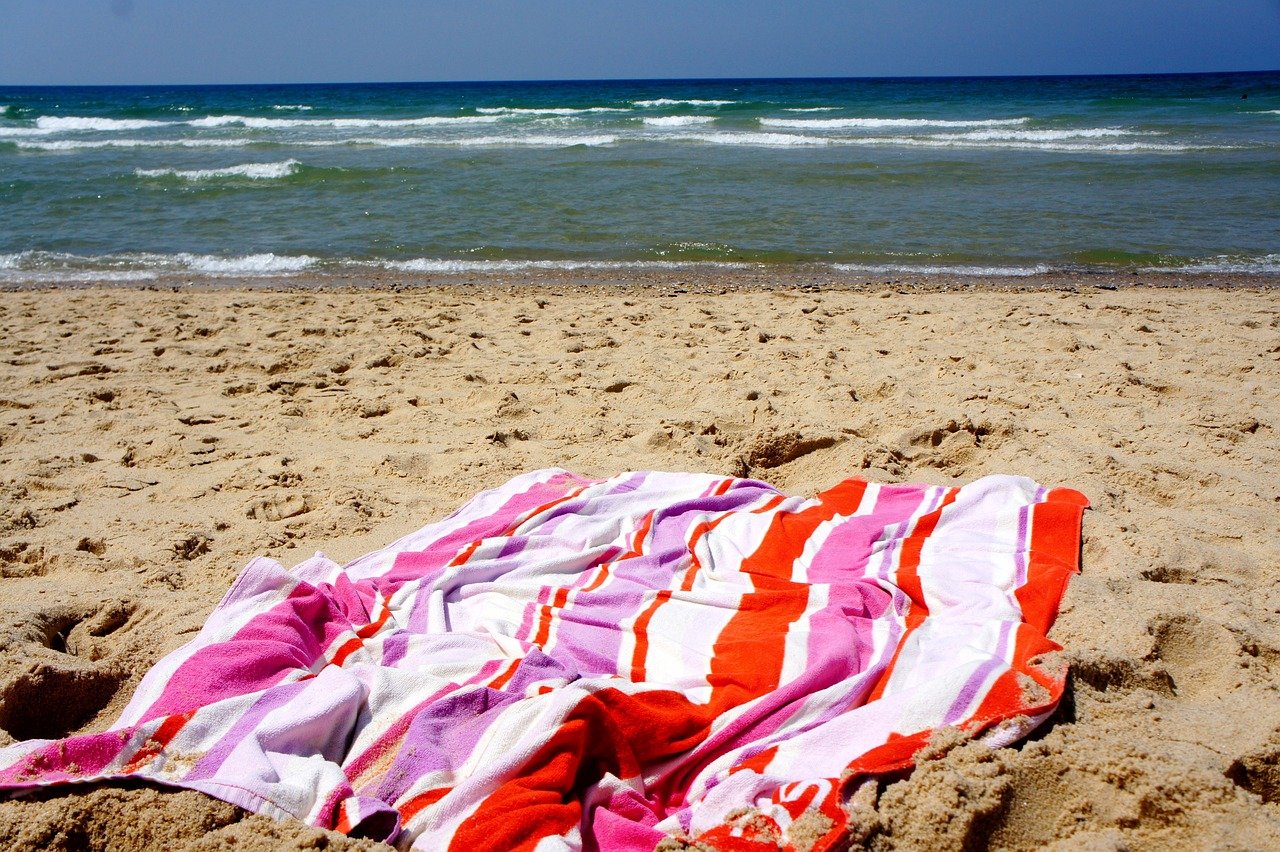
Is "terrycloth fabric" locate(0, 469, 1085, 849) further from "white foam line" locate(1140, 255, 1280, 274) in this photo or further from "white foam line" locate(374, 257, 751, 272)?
"white foam line" locate(1140, 255, 1280, 274)

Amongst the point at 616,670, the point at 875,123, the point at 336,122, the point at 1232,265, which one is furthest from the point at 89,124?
the point at 616,670

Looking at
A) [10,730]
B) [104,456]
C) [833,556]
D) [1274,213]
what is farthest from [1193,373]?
[1274,213]

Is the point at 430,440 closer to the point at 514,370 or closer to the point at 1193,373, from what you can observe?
the point at 514,370

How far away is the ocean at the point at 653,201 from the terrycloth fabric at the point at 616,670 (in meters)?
5.33

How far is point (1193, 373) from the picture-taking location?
4414mm

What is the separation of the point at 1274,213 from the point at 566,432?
966 cm

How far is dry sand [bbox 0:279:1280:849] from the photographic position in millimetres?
1807

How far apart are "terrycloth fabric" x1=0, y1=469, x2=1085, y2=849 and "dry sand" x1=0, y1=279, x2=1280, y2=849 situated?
0.41ft

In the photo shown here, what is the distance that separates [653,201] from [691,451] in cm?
752

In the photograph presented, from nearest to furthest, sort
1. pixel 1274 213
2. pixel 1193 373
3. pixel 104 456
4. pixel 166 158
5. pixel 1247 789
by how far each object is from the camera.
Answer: pixel 1247 789
pixel 104 456
pixel 1193 373
pixel 1274 213
pixel 166 158

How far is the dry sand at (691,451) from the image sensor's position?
1.81m

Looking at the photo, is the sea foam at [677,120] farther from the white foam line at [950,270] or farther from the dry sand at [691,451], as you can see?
the dry sand at [691,451]

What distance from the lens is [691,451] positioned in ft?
12.7

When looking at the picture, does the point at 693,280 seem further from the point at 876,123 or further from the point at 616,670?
the point at 876,123
